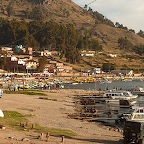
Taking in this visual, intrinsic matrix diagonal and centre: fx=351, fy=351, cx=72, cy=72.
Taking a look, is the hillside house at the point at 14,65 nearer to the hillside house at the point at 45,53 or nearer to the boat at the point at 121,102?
the hillside house at the point at 45,53

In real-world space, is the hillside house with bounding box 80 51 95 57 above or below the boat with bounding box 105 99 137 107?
above

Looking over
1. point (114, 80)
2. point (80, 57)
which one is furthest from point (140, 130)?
point (80, 57)

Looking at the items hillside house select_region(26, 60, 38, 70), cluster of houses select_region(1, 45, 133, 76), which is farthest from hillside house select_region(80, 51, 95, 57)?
hillside house select_region(26, 60, 38, 70)

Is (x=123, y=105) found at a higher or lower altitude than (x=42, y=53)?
lower

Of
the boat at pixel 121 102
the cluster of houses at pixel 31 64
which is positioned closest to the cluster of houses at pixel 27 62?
the cluster of houses at pixel 31 64

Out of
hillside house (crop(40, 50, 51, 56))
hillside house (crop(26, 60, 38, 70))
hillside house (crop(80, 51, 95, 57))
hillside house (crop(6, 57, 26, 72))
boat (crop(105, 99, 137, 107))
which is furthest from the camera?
hillside house (crop(80, 51, 95, 57))

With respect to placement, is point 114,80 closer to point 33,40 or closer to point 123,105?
point 33,40

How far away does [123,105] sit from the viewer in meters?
55.2

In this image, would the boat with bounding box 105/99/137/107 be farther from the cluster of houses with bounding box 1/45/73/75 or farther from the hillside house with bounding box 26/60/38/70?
the hillside house with bounding box 26/60/38/70

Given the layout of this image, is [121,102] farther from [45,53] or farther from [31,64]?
[45,53]

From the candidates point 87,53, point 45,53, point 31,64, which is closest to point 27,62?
point 31,64

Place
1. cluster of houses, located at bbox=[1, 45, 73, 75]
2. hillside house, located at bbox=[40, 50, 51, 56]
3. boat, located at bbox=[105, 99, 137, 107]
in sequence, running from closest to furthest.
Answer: boat, located at bbox=[105, 99, 137, 107] → cluster of houses, located at bbox=[1, 45, 73, 75] → hillside house, located at bbox=[40, 50, 51, 56]

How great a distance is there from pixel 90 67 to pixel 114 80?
2270 cm

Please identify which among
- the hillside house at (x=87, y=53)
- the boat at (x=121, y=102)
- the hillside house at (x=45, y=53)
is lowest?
the boat at (x=121, y=102)
